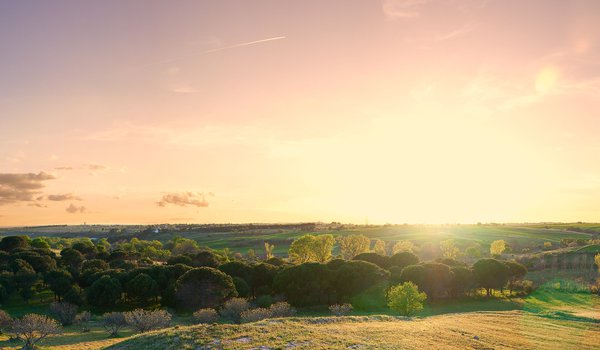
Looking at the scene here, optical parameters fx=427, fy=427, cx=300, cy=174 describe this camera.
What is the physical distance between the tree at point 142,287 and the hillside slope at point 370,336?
47.3 m

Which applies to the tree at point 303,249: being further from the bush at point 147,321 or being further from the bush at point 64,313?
the bush at point 147,321

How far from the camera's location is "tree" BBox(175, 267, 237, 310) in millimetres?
79938

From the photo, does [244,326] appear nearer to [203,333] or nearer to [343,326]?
[203,333]

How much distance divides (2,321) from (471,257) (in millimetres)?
147475

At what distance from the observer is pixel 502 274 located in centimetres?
9469

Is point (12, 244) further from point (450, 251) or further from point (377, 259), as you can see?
point (450, 251)

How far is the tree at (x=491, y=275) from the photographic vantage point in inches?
3703

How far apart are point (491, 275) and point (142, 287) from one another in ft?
241

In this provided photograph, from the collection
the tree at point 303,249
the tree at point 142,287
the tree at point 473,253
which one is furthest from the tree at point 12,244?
the tree at point 473,253

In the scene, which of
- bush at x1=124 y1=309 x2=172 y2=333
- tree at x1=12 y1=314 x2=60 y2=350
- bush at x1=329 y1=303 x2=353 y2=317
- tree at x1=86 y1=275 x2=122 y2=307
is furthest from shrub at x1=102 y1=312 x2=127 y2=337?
bush at x1=329 y1=303 x2=353 y2=317

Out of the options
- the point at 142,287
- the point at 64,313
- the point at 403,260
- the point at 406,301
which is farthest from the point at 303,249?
the point at 64,313

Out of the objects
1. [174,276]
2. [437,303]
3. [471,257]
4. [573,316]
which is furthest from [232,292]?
[471,257]

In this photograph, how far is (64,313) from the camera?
223ft

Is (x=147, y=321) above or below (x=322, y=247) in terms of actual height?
below
